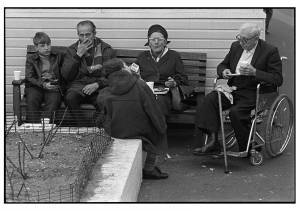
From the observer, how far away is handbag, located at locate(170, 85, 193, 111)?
696cm

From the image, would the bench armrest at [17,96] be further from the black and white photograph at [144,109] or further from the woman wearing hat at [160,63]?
the woman wearing hat at [160,63]

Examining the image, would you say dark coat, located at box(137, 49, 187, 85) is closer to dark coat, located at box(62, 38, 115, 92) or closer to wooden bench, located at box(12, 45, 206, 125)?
wooden bench, located at box(12, 45, 206, 125)

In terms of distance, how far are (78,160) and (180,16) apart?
2995mm

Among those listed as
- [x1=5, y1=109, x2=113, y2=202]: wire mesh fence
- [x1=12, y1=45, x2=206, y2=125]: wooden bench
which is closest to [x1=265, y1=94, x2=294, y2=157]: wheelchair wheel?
[x1=12, y1=45, x2=206, y2=125]: wooden bench

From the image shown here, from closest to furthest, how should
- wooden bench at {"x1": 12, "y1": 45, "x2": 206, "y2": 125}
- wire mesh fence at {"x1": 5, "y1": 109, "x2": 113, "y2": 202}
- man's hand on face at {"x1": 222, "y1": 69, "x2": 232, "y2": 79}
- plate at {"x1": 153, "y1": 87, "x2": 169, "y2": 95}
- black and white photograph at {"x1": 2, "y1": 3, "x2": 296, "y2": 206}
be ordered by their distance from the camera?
wire mesh fence at {"x1": 5, "y1": 109, "x2": 113, "y2": 202} → black and white photograph at {"x1": 2, "y1": 3, "x2": 296, "y2": 206} → man's hand on face at {"x1": 222, "y1": 69, "x2": 232, "y2": 79} → plate at {"x1": 153, "y1": 87, "x2": 169, "y2": 95} → wooden bench at {"x1": 12, "y1": 45, "x2": 206, "y2": 125}

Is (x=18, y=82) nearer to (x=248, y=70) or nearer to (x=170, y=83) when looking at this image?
(x=170, y=83)

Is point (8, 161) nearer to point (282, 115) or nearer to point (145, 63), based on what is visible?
point (145, 63)

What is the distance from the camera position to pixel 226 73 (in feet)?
21.9

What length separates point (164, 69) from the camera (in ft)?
23.6

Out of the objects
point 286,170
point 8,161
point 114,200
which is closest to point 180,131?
point 286,170

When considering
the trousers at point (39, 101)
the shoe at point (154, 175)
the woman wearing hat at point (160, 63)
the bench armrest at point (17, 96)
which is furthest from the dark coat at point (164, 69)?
the bench armrest at point (17, 96)

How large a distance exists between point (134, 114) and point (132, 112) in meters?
0.03

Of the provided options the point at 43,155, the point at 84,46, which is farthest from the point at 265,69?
the point at 43,155

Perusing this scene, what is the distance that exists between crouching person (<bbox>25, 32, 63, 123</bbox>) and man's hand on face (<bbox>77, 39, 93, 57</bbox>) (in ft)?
0.93
